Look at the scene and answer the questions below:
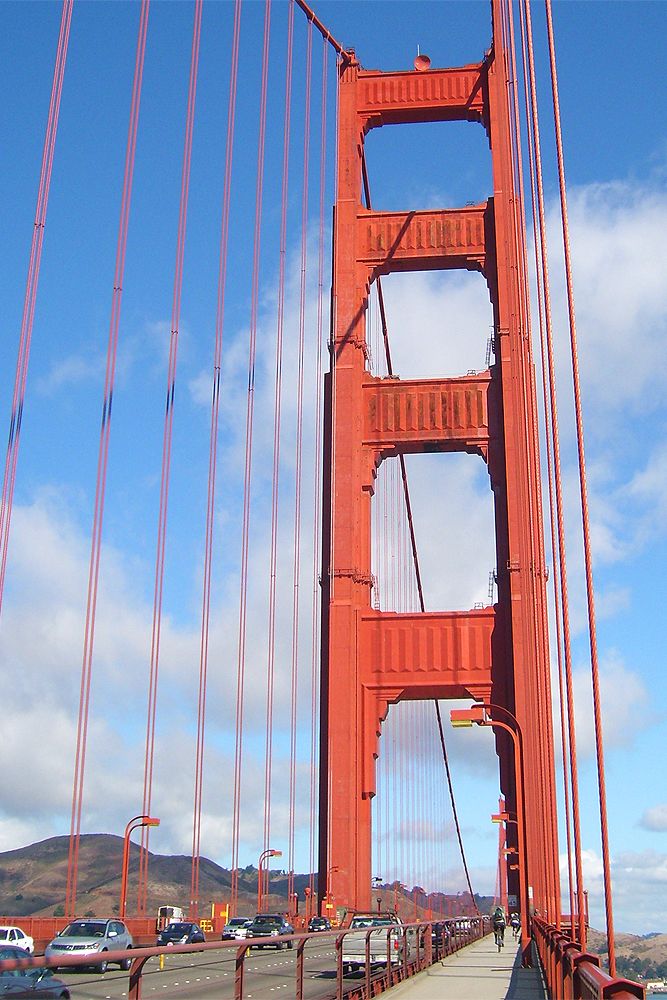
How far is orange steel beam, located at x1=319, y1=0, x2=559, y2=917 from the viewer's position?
2828 centimetres

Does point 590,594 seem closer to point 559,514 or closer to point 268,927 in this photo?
point 559,514

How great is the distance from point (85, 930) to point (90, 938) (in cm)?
51

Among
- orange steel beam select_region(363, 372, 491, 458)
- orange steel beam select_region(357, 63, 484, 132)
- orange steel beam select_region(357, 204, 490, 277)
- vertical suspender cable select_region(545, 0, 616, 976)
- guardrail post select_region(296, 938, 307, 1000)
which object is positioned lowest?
guardrail post select_region(296, 938, 307, 1000)

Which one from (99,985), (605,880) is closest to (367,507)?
(605,880)

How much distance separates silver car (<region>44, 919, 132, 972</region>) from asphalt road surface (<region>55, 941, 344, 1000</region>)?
1012 centimetres

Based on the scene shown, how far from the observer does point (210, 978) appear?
6.68 meters

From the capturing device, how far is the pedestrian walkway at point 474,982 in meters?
13.1

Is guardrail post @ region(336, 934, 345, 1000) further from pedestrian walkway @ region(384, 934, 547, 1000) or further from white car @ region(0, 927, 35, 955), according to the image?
white car @ region(0, 927, 35, 955)

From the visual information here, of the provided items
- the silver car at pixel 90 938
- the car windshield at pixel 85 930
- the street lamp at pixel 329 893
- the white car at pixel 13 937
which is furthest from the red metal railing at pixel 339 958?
the car windshield at pixel 85 930

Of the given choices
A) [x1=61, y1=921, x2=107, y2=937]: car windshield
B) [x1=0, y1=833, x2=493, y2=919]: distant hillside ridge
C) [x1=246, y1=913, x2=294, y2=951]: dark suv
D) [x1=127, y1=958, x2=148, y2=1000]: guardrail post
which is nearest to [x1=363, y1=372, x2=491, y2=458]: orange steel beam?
[x1=246, y1=913, x2=294, y2=951]: dark suv

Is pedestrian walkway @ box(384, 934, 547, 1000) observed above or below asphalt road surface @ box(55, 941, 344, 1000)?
below

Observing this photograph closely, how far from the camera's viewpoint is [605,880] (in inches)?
311

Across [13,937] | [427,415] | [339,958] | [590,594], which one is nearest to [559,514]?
[590,594]

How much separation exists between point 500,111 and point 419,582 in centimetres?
3133
